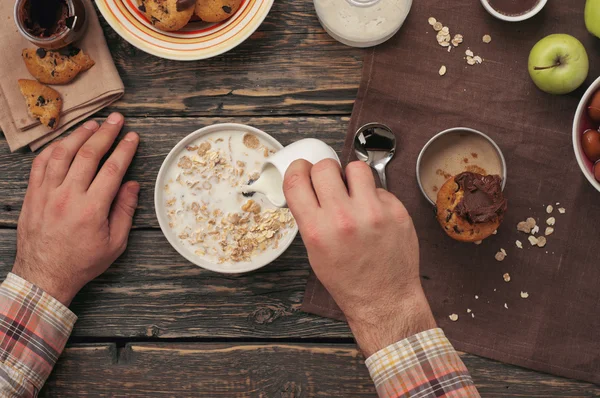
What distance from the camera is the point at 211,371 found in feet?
3.95

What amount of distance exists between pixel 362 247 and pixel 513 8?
661mm

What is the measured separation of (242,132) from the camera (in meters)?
1.17

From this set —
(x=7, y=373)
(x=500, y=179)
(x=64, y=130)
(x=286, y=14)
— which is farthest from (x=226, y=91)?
(x=7, y=373)

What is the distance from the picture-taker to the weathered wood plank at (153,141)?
1.19 m

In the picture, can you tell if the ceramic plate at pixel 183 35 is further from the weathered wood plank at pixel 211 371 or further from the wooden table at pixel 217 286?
the weathered wood plank at pixel 211 371

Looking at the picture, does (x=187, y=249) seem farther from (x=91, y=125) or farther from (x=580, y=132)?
(x=580, y=132)

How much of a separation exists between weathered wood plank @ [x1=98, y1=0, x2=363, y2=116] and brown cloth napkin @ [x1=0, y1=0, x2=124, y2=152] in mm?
37

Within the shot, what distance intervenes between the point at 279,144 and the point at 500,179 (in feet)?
1.51

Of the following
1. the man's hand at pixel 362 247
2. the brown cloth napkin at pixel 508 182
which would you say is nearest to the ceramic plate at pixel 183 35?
the brown cloth napkin at pixel 508 182

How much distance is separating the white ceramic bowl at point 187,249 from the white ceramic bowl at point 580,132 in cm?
58

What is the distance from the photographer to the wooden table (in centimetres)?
118

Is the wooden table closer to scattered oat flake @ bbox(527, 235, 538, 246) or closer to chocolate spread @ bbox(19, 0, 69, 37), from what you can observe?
chocolate spread @ bbox(19, 0, 69, 37)

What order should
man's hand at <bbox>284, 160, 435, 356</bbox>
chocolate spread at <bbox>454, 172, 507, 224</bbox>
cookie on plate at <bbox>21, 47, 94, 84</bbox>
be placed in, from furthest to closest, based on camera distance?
cookie on plate at <bbox>21, 47, 94, 84</bbox>, chocolate spread at <bbox>454, 172, 507, 224</bbox>, man's hand at <bbox>284, 160, 435, 356</bbox>

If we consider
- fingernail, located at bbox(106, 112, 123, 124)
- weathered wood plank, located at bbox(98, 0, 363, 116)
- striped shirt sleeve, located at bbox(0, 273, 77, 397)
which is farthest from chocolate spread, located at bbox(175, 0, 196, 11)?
striped shirt sleeve, located at bbox(0, 273, 77, 397)
